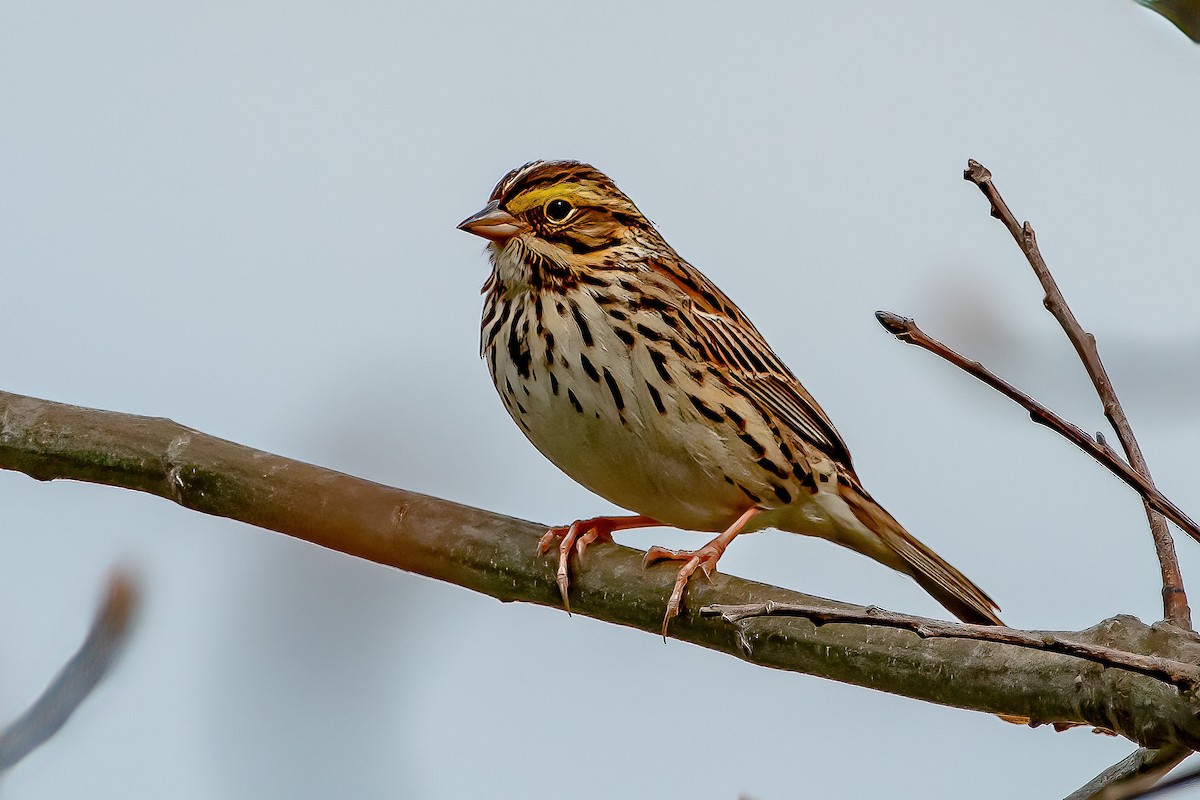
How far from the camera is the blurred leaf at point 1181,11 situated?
195cm

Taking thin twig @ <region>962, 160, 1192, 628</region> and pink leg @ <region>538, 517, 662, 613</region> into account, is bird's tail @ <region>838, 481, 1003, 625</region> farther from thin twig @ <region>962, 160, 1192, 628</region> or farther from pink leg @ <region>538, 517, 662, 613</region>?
thin twig @ <region>962, 160, 1192, 628</region>

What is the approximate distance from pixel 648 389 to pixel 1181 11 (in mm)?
2702

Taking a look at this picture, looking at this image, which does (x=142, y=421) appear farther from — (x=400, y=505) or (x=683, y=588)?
(x=683, y=588)

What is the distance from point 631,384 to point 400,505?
2.95ft

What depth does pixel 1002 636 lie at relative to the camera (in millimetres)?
2143

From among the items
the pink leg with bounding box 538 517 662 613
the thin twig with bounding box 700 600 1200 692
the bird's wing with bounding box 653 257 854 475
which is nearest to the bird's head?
the bird's wing with bounding box 653 257 854 475

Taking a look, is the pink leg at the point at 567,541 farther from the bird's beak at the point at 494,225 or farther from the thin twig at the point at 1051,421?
the thin twig at the point at 1051,421

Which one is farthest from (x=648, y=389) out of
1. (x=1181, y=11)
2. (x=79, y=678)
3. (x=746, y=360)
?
(x=1181, y=11)

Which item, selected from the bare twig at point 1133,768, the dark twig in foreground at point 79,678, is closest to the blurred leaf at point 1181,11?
the bare twig at point 1133,768

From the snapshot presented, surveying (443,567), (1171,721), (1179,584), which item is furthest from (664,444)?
(1171,721)

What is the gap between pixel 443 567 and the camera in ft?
13.0

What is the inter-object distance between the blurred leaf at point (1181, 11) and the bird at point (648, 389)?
2.39 meters

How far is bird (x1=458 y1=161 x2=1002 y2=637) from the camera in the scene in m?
4.54

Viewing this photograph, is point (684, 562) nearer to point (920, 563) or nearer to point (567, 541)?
point (567, 541)
